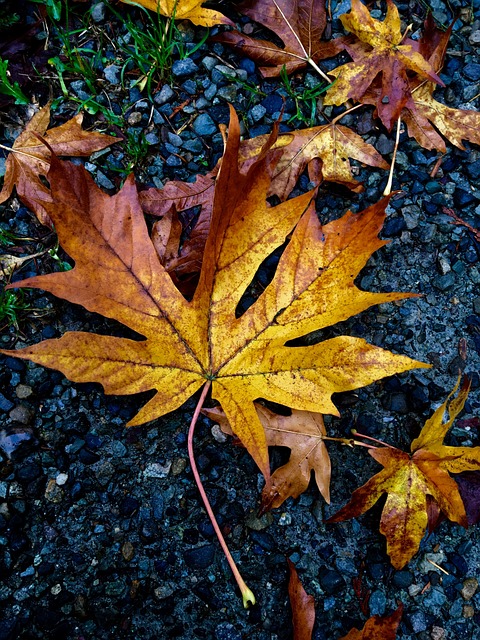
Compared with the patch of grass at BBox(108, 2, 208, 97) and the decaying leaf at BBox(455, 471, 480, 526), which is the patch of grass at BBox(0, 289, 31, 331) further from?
the decaying leaf at BBox(455, 471, 480, 526)

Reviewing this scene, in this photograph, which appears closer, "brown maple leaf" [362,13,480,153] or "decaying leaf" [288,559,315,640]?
"decaying leaf" [288,559,315,640]

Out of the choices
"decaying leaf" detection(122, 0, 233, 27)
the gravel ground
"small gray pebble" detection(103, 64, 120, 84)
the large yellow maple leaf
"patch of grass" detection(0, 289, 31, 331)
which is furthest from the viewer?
"small gray pebble" detection(103, 64, 120, 84)

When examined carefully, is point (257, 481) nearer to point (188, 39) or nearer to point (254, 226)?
point (254, 226)

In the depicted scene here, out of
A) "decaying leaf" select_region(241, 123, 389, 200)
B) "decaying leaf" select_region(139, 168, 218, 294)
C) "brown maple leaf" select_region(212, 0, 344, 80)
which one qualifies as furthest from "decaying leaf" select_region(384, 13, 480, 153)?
"decaying leaf" select_region(139, 168, 218, 294)

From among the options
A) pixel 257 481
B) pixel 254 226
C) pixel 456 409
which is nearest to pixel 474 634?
pixel 456 409

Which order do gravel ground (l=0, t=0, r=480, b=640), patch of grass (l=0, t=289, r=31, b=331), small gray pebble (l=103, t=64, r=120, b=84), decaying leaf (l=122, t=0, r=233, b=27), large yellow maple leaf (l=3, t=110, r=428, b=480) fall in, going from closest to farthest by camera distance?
large yellow maple leaf (l=3, t=110, r=428, b=480) → gravel ground (l=0, t=0, r=480, b=640) → patch of grass (l=0, t=289, r=31, b=331) → decaying leaf (l=122, t=0, r=233, b=27) → small gray pebble (l=103, t=64, r=120, b=84)

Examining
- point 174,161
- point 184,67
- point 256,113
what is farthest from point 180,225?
point 184,67

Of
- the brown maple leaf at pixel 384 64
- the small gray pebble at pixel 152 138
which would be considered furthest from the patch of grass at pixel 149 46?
the brown maple leaf at pixel 384 64

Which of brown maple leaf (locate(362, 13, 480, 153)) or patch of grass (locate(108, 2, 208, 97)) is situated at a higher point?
patch of grass (locate(108, 2, 208, 97))
